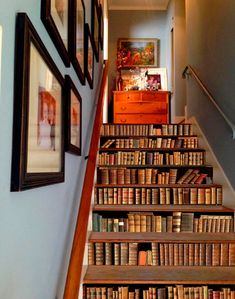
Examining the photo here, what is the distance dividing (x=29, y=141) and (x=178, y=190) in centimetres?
188

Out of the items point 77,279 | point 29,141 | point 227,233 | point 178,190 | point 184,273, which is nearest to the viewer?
point 29,141

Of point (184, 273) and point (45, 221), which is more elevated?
point (45, 221)

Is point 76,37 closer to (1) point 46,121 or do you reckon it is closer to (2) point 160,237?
(1) point 46,121

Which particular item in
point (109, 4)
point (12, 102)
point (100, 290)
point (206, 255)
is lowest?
point (100, 290)

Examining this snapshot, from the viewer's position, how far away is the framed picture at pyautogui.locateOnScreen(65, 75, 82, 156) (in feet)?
4.74

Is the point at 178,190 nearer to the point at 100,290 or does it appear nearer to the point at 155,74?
the point at 100,290

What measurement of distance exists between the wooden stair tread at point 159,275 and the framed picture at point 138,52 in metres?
4.71

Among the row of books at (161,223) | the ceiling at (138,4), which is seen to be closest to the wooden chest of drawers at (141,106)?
the ceiling at (138,4)

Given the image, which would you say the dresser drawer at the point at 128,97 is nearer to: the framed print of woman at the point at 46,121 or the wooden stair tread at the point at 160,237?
the wooden stair tread at the point at 160,237

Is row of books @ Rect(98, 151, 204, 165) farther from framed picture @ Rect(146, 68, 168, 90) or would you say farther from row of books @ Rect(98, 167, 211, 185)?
framed picture @ Rect(146, 68, 168, 90)

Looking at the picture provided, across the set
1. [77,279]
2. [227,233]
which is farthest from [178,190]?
[77,279]

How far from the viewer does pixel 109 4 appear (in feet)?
20.0

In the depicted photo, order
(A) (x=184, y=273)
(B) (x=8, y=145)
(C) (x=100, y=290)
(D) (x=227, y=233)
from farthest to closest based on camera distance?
(D) (x=227, y=233) → (A) (x=184, y=273) → (C) (x=100, y=290) → (B) (x=8, y=145)

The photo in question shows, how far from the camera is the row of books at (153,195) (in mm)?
2564
